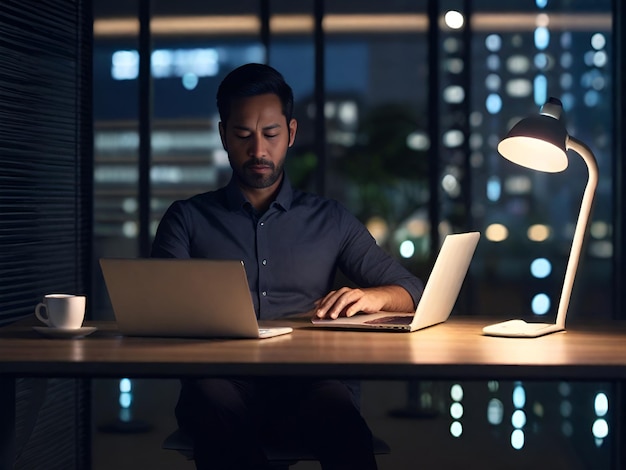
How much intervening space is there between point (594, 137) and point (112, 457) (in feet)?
10.9

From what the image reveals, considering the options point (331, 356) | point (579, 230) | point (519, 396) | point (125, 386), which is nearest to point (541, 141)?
point (579, 230)

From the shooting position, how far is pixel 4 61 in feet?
12.7

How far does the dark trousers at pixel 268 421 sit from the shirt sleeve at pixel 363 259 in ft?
1.89

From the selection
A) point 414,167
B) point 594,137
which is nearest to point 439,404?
point 414,167

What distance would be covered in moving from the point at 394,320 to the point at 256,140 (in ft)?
2.51

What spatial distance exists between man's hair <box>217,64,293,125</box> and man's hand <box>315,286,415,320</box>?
2.29 ft

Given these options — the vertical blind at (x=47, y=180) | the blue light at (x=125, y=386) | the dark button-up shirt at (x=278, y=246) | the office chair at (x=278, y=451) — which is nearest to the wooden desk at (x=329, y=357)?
the office chair at (x=278, y=451)

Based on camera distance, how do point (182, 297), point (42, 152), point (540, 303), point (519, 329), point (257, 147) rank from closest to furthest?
point (182, 297), point (519, 329), point (257, 147), point (42, 152), point (540, 303)

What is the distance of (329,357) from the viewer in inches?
77.5

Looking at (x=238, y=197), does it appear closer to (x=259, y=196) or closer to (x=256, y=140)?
(x=259, y=196)

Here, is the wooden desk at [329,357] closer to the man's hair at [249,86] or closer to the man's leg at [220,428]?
the man's leg at [220,428]

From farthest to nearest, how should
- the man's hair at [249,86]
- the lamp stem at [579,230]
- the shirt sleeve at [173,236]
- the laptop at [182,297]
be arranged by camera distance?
the man's hair at [249,86], the shirt sleeve at [173,236], the lamp stem at [579,230], the laptop at [182,297]

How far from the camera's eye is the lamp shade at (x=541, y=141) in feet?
7.64

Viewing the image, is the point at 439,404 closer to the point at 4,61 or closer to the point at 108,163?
the point at 108,163
